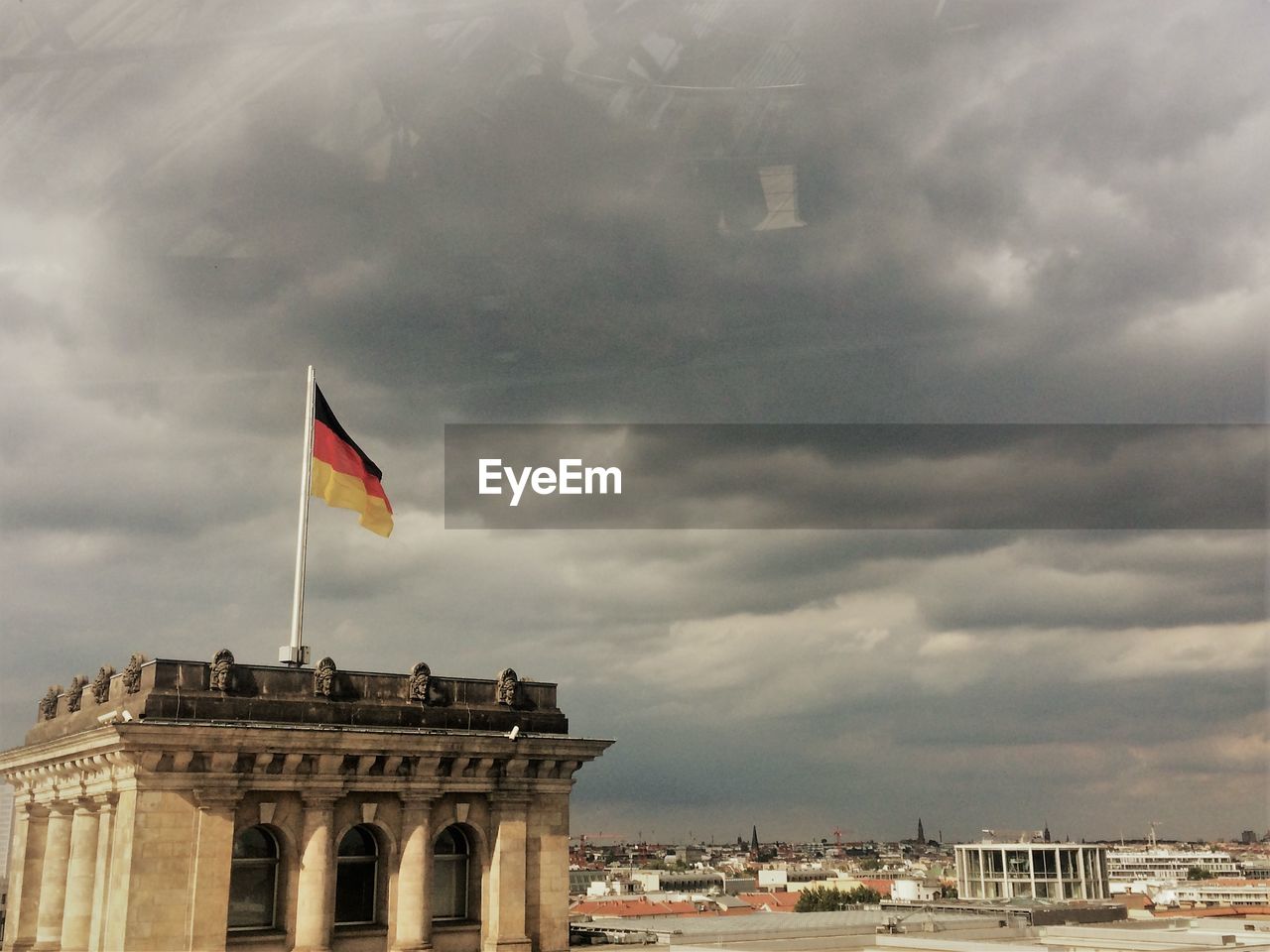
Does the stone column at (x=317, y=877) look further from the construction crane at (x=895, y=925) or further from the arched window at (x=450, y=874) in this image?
the construction crane at (x=895, y=925)

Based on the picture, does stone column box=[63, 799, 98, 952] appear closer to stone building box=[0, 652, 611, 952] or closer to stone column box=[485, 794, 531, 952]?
stone building box=[0, 652, 611, 952]

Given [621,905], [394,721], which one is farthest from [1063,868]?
[394,721]

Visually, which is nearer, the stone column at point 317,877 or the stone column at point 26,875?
the stone column at point 317,877

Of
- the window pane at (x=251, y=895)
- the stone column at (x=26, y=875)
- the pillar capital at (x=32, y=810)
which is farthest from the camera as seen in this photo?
the pillar capital at (x=32, y=810)

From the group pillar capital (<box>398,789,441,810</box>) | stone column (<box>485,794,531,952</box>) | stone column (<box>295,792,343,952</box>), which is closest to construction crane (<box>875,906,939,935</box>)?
stone column (<box>485,794,531,952</box>)

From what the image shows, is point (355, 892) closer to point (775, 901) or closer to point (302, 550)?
point (302, 550)

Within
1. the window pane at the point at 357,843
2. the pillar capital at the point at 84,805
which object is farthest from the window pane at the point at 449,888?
the pillar capital at the point at 84,805

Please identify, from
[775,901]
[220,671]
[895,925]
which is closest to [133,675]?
[220,671]
